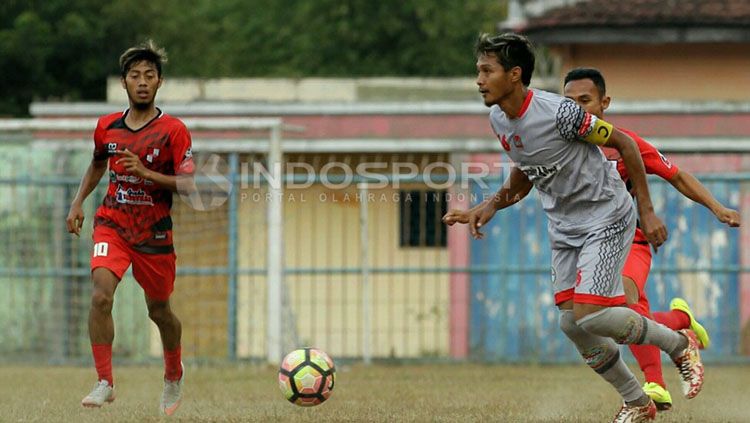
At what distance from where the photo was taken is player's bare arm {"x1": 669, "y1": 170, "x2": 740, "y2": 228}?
804cm

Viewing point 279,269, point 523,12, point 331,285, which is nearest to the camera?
point 279,269

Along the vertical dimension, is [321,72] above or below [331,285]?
above

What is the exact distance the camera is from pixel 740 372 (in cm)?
1530

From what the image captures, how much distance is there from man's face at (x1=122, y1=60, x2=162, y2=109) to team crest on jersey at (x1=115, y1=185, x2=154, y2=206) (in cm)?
52

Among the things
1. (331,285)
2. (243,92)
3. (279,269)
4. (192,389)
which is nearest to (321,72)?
(243,92)

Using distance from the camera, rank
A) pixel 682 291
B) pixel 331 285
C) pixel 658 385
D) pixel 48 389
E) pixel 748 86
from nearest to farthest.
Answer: pixel 658 385, pixel 48 389, pixel 682 291, pixel 331 285, pixel 748 86

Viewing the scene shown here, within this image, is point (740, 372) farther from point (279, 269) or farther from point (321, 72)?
point (321, 72)

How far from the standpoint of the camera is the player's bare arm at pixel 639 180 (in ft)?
25.1

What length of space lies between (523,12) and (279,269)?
14.6 meters

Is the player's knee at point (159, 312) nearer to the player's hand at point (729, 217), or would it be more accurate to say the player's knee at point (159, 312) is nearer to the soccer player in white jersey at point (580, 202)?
the soccer player in white jersey at point (580, 202)

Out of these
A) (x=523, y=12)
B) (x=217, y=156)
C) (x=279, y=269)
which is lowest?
(x=279, y=269)

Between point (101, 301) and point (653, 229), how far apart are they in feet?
10.6

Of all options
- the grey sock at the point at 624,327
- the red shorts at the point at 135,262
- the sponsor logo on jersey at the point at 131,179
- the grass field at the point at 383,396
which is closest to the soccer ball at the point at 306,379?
the grass field at the point at 383,396

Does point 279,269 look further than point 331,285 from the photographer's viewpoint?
No
